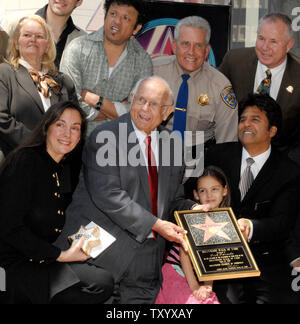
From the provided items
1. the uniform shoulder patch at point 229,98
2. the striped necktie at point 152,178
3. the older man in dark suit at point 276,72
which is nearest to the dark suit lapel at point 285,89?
the older man in dark suit at point 276,72

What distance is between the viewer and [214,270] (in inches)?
153

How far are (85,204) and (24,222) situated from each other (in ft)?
2.05

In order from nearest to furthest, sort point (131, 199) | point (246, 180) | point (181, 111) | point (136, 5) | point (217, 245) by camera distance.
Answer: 1. point (217, 245)
2. point (131, 199)
3. point (246, 180)
4. point (136, 5)
5. point (181, 111)

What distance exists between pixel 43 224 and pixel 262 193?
185cm

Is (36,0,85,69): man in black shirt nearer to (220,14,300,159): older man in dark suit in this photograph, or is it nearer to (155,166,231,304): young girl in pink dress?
(220,14,300,159): older man in dark suit

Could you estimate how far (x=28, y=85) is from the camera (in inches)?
176

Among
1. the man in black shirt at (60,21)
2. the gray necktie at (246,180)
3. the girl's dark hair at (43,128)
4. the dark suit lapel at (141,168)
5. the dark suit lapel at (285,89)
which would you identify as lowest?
the gray necktie at (246,180)

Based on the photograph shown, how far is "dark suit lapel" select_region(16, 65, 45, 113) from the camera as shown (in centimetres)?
445

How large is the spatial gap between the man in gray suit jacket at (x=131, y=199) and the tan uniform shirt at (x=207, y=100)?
0.88m

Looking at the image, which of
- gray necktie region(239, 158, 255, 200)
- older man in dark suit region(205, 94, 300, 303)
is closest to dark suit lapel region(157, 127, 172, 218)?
older man in dark suit region(205, 94, 300, 303)

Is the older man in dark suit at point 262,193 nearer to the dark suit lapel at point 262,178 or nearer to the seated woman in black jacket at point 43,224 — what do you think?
the dark suit lapel at point 262,178

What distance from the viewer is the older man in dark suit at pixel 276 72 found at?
528 centimetres

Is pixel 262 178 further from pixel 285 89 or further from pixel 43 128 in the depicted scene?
pixel 43 128

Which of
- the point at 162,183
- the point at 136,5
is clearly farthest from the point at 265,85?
the point at 162,183
